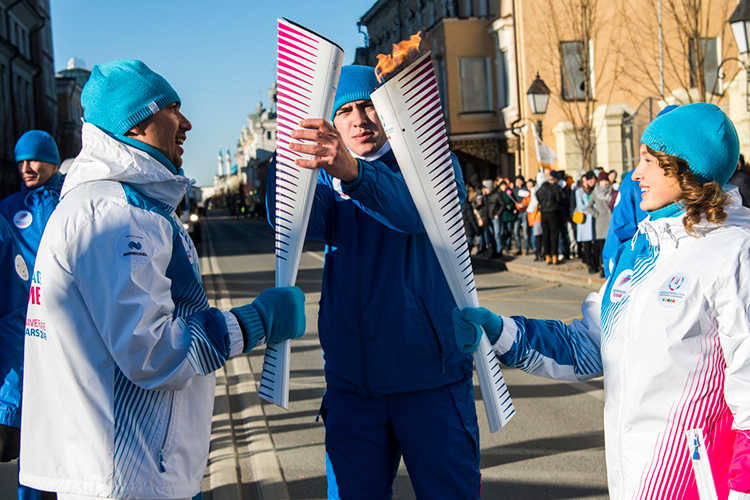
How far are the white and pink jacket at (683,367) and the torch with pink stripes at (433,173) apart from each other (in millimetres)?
353

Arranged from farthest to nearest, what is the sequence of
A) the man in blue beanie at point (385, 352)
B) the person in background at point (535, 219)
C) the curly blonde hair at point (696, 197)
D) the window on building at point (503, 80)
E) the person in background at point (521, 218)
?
1. the window on building at point (503, 80)
2. the person in background at point (521, 218)
3. the person in background at point (535, 219)
4. the man in blue beanie at point (385, 352)
5. the curly blonde hair at point (696, 197)

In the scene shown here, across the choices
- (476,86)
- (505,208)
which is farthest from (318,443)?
(476,86)

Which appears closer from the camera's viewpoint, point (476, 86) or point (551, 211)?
point (551, 211)

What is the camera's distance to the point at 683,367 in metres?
1.72

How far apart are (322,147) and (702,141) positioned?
1028 millimetres

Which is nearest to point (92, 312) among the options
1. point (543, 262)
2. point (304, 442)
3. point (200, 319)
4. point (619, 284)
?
point (200, 319)

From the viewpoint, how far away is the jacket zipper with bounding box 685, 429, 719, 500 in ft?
5.62

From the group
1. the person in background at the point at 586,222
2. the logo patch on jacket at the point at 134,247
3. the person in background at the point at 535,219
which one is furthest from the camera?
the person in background at the point at 535,219

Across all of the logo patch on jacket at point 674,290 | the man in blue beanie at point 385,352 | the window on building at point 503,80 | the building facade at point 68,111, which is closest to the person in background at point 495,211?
the window on building at point 503,80

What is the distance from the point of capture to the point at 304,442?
444 centimetres

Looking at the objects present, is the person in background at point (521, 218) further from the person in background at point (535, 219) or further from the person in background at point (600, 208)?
the person in background at point (600, 208)

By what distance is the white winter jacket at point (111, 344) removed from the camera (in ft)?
5.46

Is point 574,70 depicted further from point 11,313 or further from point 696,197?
point 696,197

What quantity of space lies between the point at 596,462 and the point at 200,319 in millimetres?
2839
